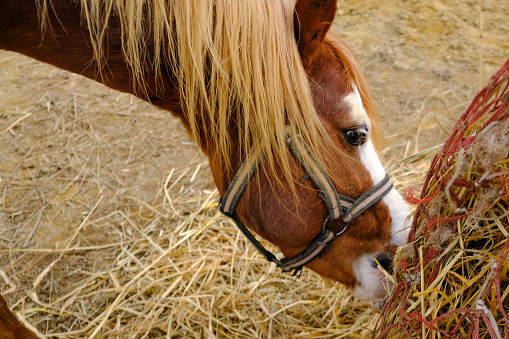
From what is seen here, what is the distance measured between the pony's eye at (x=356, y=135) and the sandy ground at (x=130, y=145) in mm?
1025

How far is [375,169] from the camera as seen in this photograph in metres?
1.36

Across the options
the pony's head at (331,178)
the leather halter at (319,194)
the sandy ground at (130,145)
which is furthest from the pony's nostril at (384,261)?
the sandy ground at (130,145)

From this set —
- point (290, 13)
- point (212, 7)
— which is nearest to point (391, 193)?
point (290, 13)

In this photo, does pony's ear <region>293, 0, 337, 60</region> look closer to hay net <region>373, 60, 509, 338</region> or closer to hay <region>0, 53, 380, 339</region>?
hay net <region>373, 60, 509, 338</region>

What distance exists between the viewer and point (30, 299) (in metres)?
2.15

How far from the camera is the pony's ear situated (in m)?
1.09

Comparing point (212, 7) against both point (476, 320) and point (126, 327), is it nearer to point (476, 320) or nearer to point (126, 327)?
point (476, 320)

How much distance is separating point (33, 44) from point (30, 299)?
4.98ft

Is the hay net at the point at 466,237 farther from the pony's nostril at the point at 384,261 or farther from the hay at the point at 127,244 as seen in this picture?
the hay at the point at 127,244

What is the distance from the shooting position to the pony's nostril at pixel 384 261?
142 centimetres

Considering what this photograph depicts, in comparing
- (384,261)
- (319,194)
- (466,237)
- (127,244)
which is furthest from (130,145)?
(466,237)

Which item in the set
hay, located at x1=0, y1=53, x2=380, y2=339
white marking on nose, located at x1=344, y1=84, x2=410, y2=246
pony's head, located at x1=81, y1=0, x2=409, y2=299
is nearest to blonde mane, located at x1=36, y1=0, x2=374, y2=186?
pony's head, located at x1=81, y1=0, x2=409, y2=299

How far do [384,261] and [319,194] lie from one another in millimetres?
375

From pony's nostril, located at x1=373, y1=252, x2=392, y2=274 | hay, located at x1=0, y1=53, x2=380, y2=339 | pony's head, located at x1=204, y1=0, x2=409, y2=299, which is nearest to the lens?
pony's head, located at x1=204, y1=0, x2=409, y2=299
